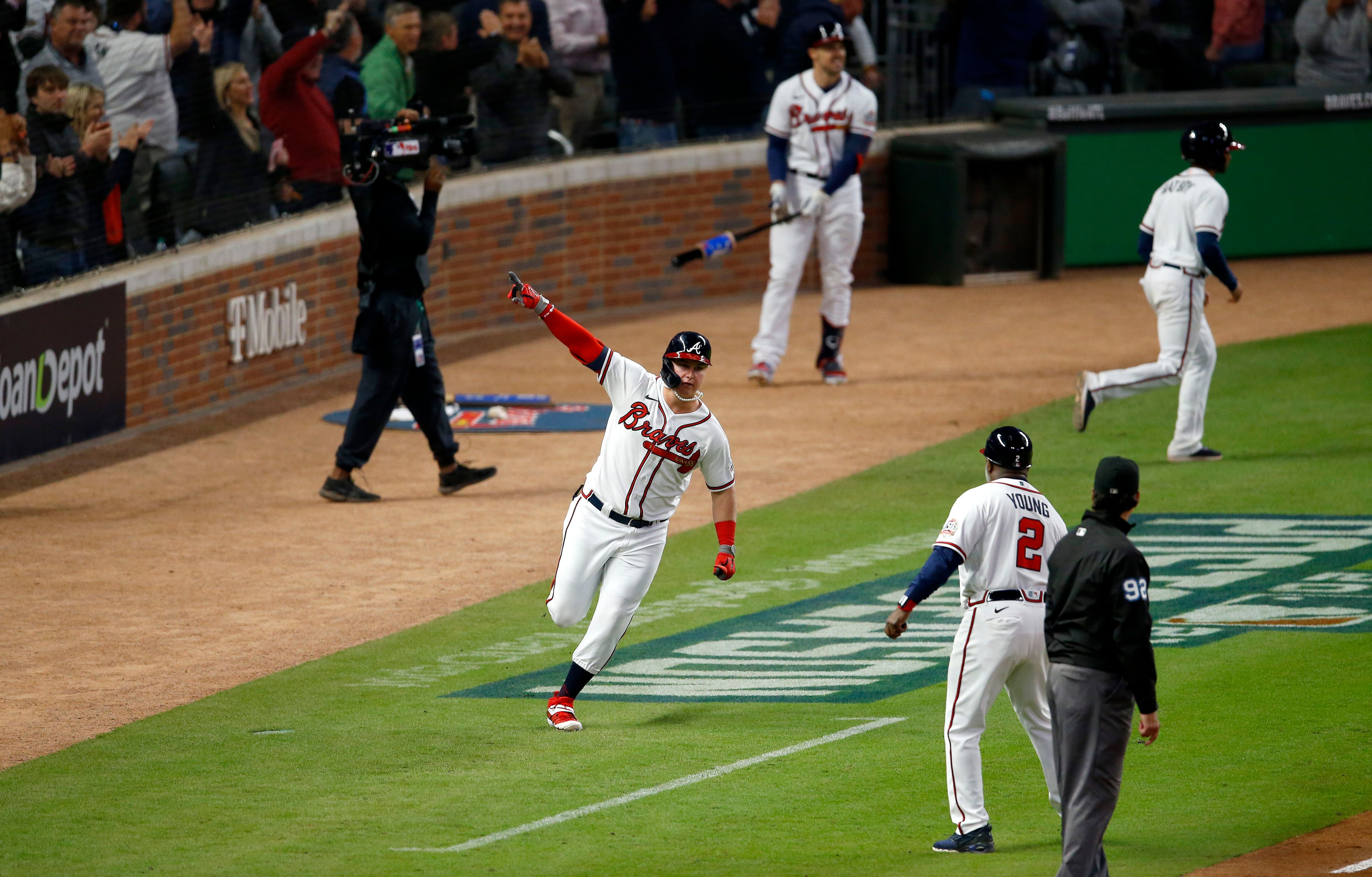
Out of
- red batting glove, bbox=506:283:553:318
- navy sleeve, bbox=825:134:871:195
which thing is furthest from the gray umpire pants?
navy sleeve, bbox=825:134:871:195

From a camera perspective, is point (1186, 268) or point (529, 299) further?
point (1186, 268)

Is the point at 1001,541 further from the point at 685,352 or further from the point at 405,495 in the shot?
the point at 405,495

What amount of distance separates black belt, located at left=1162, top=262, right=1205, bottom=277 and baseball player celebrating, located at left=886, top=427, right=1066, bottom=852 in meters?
6.76

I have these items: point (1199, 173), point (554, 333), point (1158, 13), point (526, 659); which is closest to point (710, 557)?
point (526, 659)

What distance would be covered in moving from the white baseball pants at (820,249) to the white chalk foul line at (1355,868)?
33.9ft

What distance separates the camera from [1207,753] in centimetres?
795

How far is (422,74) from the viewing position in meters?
17.8

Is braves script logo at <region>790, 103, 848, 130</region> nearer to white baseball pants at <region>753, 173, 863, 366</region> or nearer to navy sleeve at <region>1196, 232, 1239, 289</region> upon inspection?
white baseball pants at <region>753, 173, 863, 366</region>

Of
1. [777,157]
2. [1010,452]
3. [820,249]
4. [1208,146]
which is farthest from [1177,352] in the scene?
[1010,452]

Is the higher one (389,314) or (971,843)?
(389,314)

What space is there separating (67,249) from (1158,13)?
13.7 metres

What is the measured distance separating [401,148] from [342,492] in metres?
2.40

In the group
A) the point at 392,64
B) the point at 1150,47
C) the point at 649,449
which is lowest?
the point at 649,449

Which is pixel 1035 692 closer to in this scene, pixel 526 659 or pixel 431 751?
pixel 431 751
